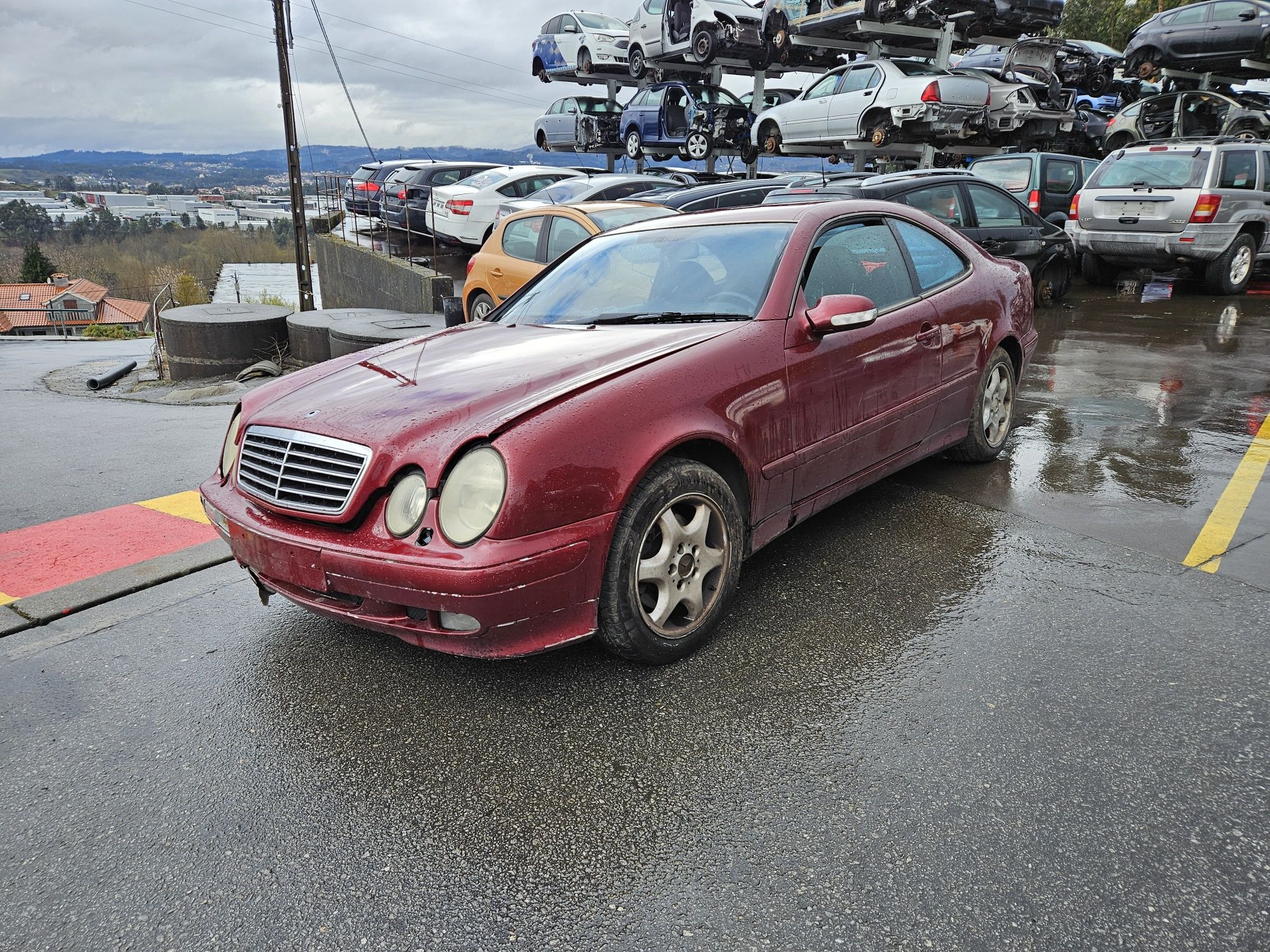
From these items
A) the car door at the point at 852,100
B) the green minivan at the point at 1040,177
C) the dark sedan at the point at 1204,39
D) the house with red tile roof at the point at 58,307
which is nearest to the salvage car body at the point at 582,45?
the car door at the point at 852,100

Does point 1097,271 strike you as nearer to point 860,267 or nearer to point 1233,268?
point 1233,268

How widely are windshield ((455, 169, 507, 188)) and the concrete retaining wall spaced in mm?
2169

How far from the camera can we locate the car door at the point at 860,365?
3627 mm

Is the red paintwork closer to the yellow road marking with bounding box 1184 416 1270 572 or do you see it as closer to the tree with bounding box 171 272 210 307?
the yellow road marking with bounding box 1184 416 1270 572

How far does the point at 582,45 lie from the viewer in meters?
26.1

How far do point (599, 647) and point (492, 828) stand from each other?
38.9 inches

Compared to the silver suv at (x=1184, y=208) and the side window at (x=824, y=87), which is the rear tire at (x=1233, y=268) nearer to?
the silver suv at (x=1184, y=208)

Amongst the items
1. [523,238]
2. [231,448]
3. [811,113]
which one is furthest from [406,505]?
[811,113]

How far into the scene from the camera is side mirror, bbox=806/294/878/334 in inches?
140

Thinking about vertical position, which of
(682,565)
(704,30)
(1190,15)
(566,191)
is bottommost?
(682,565)

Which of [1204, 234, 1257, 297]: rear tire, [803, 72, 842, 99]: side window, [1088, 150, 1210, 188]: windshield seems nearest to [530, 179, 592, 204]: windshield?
[803, 72, 842, 99]: side window

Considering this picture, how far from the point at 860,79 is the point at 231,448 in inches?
597

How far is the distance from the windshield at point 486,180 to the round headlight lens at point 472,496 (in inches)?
599

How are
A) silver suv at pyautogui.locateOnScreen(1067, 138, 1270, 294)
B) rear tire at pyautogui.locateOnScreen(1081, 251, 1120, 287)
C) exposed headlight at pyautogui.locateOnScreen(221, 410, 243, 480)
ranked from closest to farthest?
1. exposed headlight at pyautogui.locateOnScreen(221, 410, 243, 480)
2. silver suv at pyautogui.locateOnScreen(1067, 138, 1270, 294)
3. rear tire at pyautogui.locateOnScreen(1081, 251, 1120, 287)
